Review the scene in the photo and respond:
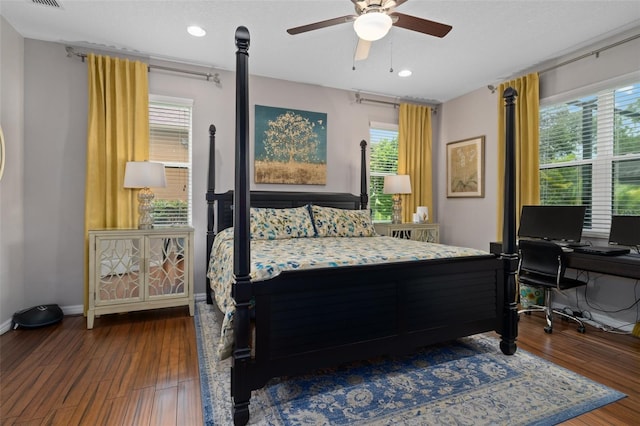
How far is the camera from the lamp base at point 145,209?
10.7 feet

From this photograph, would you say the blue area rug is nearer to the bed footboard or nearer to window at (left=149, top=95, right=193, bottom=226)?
the bed footboard

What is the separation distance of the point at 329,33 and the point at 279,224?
72.7 inches

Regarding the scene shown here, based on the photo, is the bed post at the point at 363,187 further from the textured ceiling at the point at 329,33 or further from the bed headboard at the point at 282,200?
the textured ceiling at the point at 329,33

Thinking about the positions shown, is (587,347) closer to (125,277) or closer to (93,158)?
(125,277)

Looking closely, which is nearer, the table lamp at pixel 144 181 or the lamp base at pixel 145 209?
the table lamp at pixel 144 181

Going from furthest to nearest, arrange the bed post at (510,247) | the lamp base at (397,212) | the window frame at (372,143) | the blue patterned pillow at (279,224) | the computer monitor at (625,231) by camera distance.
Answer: the window frame at (372,143) < the lamp base at (397,212) < the blue patterned pillow at (279,224) < the computer monitor at (625,231) < the bed post at (510,247)

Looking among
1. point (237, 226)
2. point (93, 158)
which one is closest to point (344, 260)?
point (237, 226)

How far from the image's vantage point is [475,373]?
84.4 inches

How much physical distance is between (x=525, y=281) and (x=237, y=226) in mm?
2822

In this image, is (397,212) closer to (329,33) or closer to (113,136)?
(329,33)

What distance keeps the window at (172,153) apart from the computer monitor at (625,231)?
4.14 meters

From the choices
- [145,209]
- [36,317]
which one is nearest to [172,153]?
[145,209]

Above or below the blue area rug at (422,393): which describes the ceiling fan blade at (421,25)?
above

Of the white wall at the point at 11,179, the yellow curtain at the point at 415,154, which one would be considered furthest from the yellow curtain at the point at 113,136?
the yellow curtain at the point at 415,154
